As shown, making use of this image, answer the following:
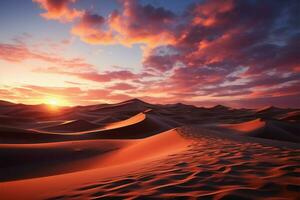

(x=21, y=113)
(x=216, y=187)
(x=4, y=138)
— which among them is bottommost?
(x=216, y=187)

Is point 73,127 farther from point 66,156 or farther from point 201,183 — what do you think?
point 201,183

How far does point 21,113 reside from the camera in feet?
111

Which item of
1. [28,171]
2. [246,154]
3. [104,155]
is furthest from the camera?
[104,155]

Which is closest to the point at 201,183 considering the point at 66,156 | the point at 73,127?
the point at 66,156

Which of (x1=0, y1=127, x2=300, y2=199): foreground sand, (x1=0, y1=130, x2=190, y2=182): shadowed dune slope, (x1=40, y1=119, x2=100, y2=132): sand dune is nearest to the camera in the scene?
(x1=0, y1=127, x2=300, y2=199): foreground sand

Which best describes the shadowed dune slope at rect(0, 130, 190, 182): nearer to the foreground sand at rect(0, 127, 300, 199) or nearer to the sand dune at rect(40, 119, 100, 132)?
the foreground sand at rect(0, 127, 300, 199)

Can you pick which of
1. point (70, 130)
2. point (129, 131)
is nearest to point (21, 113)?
point (70, 130)

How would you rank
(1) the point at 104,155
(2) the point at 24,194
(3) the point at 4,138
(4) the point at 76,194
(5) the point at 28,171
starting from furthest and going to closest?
(3) the point at 4,138 → (1) the point at 104,155 → (5) the point at 28,171 → (2) the point at 24,194 → (4) the point at 76,194

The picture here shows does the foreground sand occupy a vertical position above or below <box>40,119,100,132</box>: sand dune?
below

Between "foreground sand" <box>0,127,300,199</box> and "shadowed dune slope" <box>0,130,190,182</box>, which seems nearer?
"foreground sand" <box>0,127,300,199</box>

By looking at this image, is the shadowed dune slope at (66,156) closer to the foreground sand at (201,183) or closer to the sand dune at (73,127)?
the foreground sand at (201,183)

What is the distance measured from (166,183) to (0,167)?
20.1 feet

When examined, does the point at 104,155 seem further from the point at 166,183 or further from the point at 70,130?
the point at 70,130

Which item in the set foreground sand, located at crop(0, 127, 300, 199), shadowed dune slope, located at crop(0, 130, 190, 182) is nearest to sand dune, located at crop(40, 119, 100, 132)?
shadowed dune slope, located at crop(0, 130, 190, 182)
